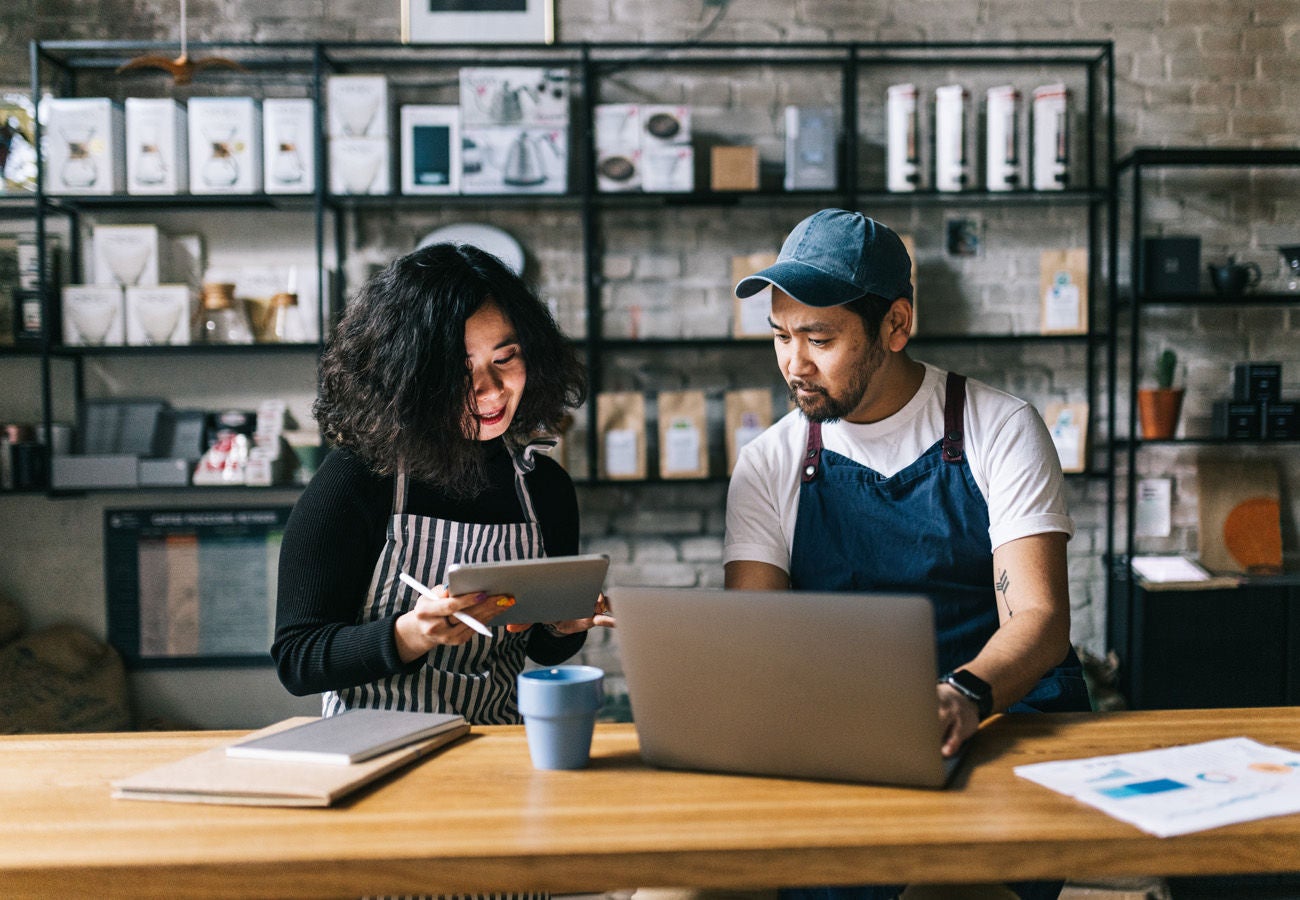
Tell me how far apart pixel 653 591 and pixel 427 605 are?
386 millimetres

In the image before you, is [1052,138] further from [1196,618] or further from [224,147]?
[224,147]

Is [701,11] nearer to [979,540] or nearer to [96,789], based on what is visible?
[979,540]

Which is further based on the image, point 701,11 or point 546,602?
point 701,11

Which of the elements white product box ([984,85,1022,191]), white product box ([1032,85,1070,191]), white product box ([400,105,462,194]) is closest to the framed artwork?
white product box ([400,105,462,194])

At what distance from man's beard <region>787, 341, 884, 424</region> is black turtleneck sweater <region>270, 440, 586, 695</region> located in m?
0.51

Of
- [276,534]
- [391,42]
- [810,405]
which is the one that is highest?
[391,42]

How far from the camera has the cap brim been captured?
5.08 feet

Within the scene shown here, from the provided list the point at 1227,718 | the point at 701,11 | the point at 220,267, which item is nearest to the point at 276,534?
the point at 220,267

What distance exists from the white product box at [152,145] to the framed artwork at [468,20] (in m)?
0.82

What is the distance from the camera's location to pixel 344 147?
10.4ft

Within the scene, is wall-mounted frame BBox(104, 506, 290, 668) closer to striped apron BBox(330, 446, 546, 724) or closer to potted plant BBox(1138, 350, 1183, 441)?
striped apron BBox(330, 446, 546, 724)

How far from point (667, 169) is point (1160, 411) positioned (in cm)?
179

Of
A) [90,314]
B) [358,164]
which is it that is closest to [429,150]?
[358,164]

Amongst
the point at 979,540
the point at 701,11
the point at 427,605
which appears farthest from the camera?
the point at 701,11
